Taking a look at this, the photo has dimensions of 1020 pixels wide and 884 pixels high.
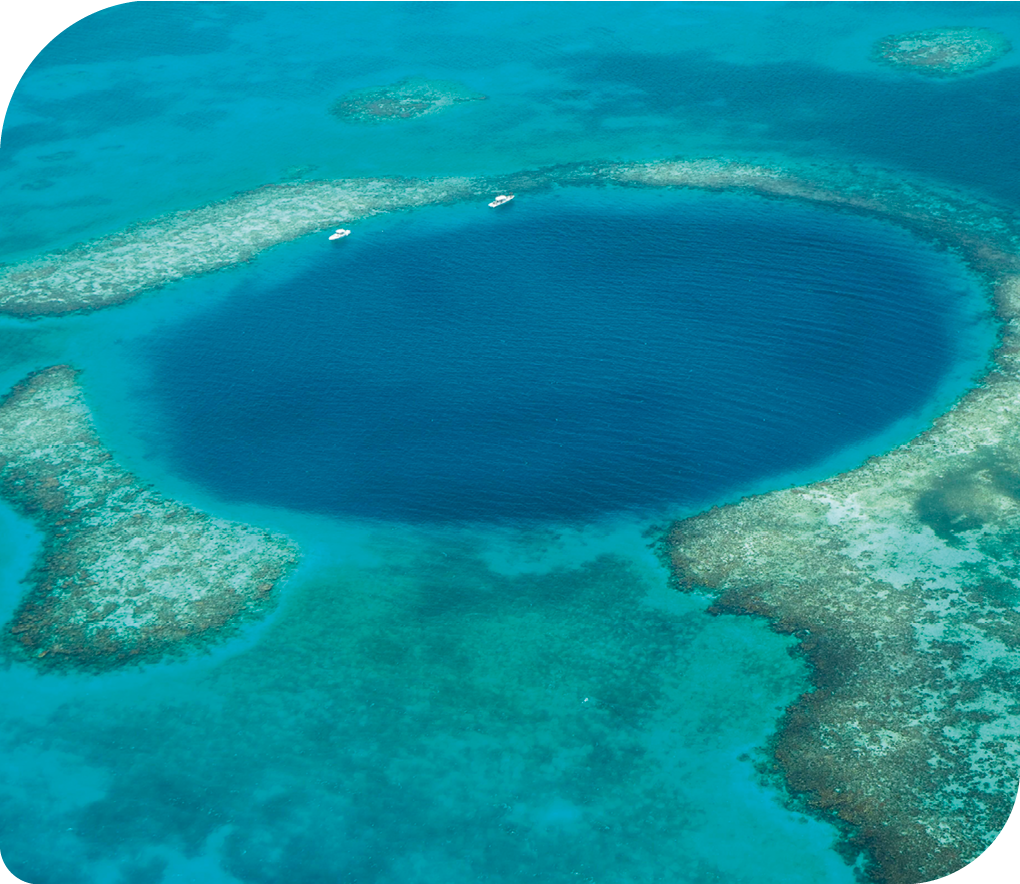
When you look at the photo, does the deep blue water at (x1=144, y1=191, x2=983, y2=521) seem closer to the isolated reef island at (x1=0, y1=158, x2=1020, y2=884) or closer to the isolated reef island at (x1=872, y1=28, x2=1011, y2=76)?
the isolated reef island at (x1=0, y1=158, x2=1020, y2=884)

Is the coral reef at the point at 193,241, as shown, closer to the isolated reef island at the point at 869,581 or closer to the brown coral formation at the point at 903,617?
the isolated reef island at the point at 869,581

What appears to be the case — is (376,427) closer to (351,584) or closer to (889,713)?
(351,584)

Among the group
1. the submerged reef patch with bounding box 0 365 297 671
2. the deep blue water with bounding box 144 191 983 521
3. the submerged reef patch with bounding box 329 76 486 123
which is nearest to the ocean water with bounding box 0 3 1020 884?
the deep blue water with bounding box 144 191 983 521

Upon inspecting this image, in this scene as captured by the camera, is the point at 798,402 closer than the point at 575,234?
Yes

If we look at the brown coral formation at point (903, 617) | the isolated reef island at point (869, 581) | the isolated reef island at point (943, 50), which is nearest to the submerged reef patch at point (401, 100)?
the isolated reef island at point (869, 581)

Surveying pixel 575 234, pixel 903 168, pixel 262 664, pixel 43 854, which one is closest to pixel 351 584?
pixel 262 664
